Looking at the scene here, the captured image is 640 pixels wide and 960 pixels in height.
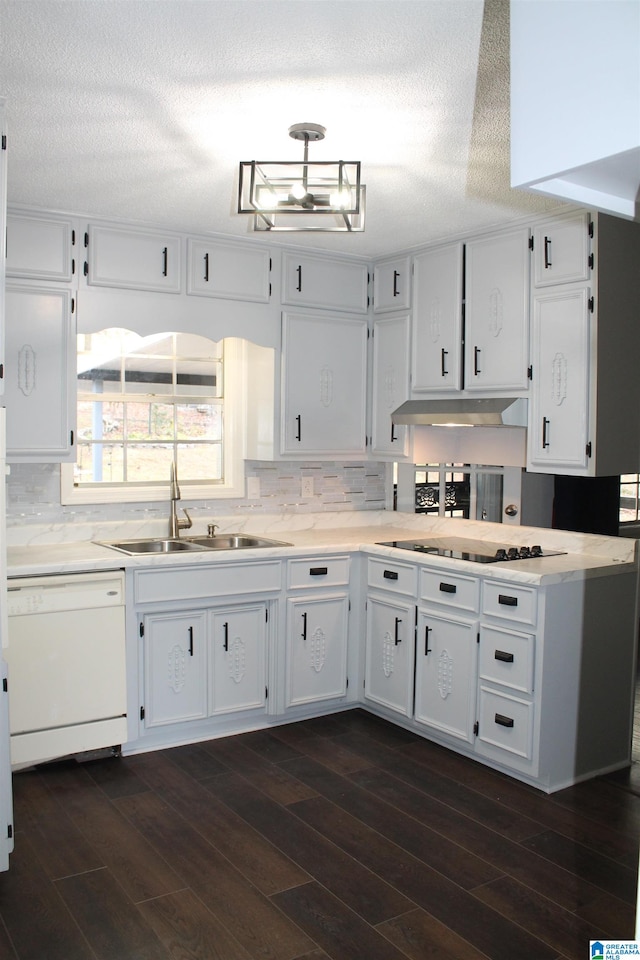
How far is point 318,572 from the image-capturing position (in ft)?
13.5

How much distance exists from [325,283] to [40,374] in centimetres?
165

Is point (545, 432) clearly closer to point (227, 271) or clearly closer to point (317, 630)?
point (317, 630)

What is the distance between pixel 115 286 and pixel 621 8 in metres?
3.00

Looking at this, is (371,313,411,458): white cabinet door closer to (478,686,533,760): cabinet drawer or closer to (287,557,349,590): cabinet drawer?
(287,557,349,590): cabinet drawer

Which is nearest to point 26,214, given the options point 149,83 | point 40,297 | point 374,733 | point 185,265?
point 40,297

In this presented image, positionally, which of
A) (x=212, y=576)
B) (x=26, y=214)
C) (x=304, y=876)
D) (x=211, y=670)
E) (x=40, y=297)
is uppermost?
(x=26, y=214)

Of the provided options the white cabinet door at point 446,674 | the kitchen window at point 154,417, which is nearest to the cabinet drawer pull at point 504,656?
the white cabinet door at point 446,674

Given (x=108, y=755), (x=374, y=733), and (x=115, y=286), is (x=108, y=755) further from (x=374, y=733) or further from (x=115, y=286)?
(x=115, y=286)

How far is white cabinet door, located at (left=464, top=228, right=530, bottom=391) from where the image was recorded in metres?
3.75

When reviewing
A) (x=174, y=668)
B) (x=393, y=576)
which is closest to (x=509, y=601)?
(x=393, y=576)

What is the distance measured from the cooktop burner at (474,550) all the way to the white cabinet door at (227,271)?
1493mm

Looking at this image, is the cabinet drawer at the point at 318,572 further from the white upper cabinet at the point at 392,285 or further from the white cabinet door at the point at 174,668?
the white upper cabinet at the point at 392,285

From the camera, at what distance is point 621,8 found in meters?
1.22

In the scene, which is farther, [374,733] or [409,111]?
[374,733]
